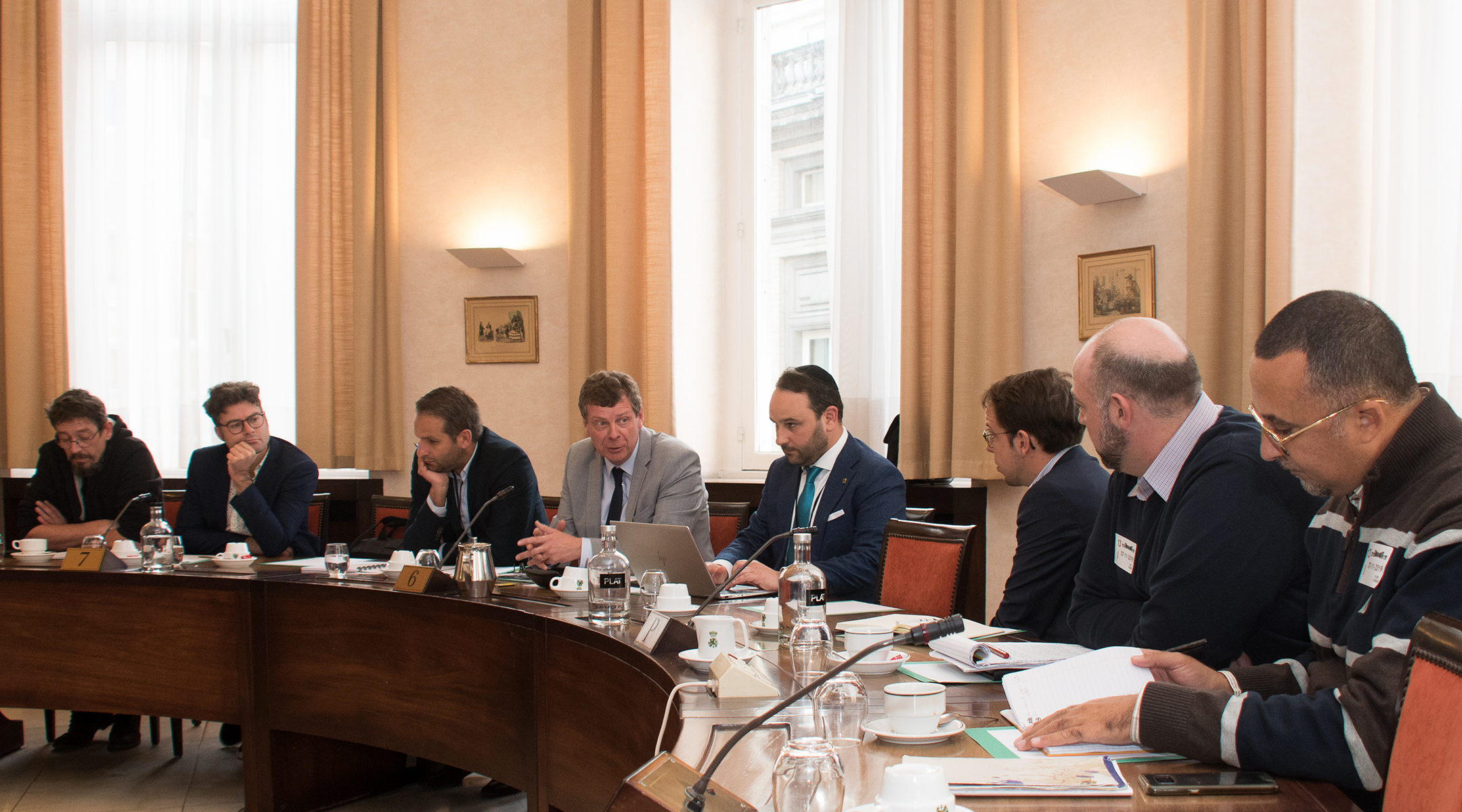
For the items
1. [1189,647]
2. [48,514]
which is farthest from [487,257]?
[1189,647]

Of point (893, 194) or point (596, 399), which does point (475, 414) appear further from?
point (893, 194)

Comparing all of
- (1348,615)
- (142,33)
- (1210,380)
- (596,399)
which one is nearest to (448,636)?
(596,399)

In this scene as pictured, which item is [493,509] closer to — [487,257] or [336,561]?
[336,561]

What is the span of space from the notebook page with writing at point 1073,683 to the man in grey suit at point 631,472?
194 centimetres

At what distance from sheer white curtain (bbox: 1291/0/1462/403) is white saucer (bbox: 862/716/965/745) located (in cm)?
288

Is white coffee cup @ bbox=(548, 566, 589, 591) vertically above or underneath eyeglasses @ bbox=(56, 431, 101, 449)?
underneath

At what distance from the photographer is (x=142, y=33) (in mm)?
5945

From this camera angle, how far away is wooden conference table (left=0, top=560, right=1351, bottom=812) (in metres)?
2.31

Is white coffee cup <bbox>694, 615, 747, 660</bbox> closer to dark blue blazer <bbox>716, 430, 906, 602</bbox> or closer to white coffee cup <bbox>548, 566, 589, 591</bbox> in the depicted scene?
white coffee cup <bbox>548, 566, 589, 591</bbox>

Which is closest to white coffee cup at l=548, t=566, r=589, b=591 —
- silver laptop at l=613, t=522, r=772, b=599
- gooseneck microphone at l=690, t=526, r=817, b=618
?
silver laptop at l=613, t=522, r=772, b=599

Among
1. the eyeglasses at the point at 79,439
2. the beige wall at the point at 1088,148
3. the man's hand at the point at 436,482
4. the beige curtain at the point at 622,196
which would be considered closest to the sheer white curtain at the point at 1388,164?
the beige wall at the point at 1088,148

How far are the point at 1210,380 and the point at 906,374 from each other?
126 cm

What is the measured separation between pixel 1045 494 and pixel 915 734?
1.16 m

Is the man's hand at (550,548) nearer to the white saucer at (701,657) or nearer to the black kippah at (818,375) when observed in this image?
the black kippah at (818,375)
